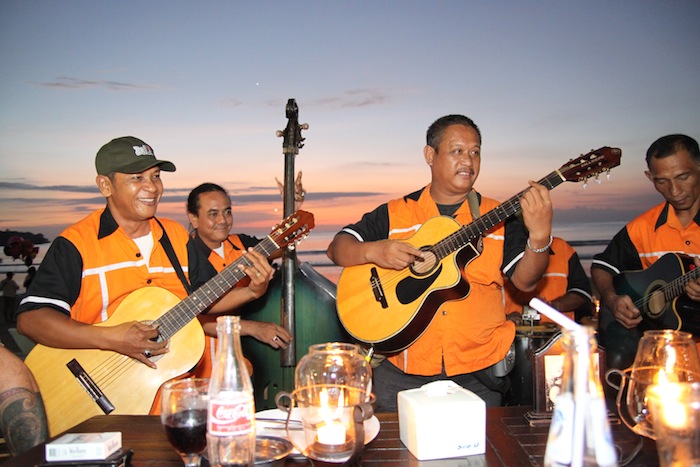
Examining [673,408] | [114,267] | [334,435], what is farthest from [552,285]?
[673,408]

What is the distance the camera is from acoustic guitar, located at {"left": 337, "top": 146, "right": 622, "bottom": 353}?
8.73 feet

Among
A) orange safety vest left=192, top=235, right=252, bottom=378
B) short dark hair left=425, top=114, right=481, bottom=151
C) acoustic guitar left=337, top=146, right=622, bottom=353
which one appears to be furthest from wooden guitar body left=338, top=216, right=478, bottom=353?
orange safety vest left=192, top=235, right=252, bottom=378

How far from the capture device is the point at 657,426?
1.05 metres

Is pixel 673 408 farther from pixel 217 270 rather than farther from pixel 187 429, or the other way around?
pixel 217 270

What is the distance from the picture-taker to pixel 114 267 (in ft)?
8.70

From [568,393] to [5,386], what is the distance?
2.07 m

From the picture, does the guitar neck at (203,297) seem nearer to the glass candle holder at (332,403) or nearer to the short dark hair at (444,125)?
the short dark hair at (444,125)

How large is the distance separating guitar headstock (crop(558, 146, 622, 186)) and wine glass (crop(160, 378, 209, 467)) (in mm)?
1929

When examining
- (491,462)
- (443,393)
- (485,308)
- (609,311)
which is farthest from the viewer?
(609,311)

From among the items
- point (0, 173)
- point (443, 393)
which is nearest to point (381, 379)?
point (443, 393)

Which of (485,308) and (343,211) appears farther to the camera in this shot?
(343,211)

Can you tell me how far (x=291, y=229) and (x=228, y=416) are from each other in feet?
5.33

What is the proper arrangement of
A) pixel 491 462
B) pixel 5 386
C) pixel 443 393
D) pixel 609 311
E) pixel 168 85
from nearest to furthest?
pixel 491 462
pixel 443 393
pixel 5 386
pixel 609 311
pixel 168 85

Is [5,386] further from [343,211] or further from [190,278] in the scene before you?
[343,211]
